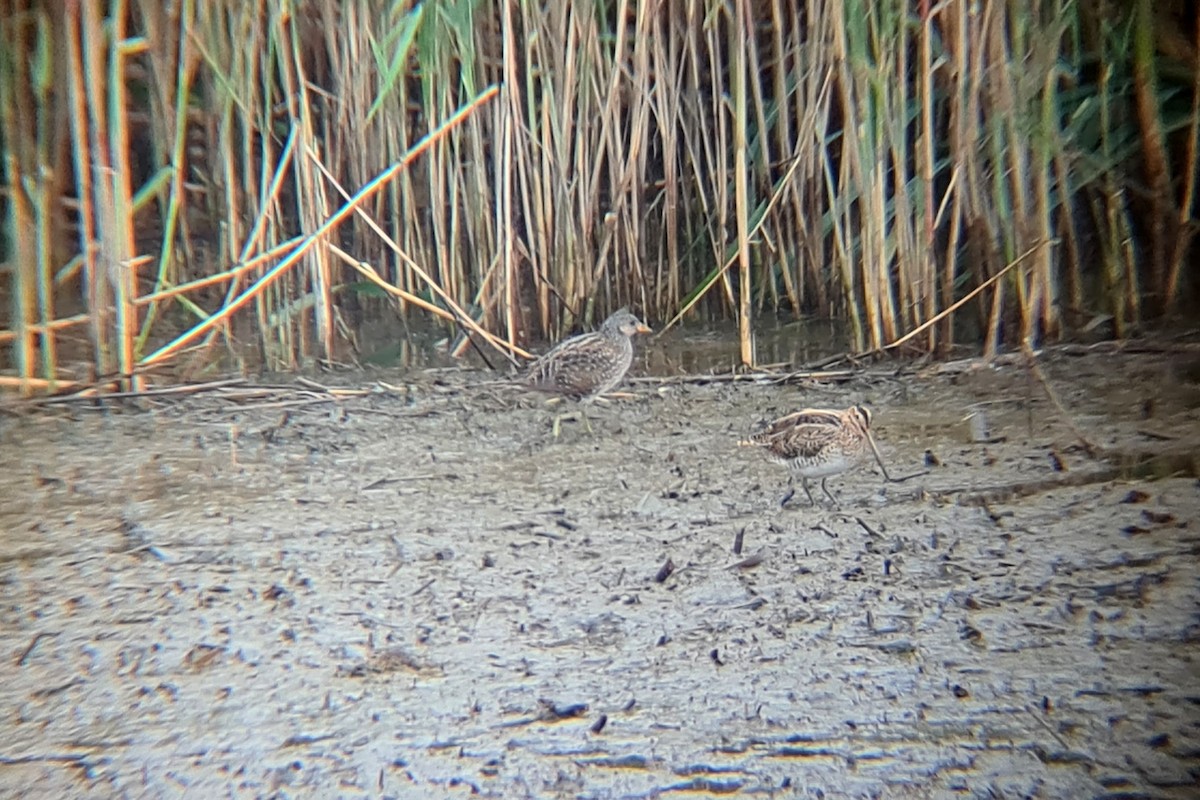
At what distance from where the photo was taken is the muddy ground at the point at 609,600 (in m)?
1.25

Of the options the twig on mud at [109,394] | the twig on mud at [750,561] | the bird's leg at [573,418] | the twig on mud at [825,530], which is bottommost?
the twig on mud at [750,561]

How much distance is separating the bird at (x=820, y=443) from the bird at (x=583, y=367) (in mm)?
474

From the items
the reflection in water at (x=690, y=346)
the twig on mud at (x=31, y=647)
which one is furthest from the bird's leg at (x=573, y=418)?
the twig on mud at (x=31, y=647)

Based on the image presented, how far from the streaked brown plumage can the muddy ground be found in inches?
3.7

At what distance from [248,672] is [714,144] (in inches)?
72.8

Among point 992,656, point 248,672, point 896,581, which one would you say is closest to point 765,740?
point 992,656

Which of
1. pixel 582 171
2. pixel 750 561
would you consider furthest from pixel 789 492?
pixel 582 171

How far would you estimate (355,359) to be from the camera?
2.78 m

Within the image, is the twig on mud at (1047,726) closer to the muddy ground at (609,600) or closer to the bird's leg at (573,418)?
the muddy ground at (609,600)

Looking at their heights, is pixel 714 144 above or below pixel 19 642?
above

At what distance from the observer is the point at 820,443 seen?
6.32 feet

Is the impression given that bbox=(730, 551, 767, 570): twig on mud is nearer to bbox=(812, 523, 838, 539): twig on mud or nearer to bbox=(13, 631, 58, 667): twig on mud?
bbox=(812, 523, 838, 539): twig on mud

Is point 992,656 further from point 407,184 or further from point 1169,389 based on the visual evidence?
point 407,184

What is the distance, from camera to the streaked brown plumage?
242 cm
